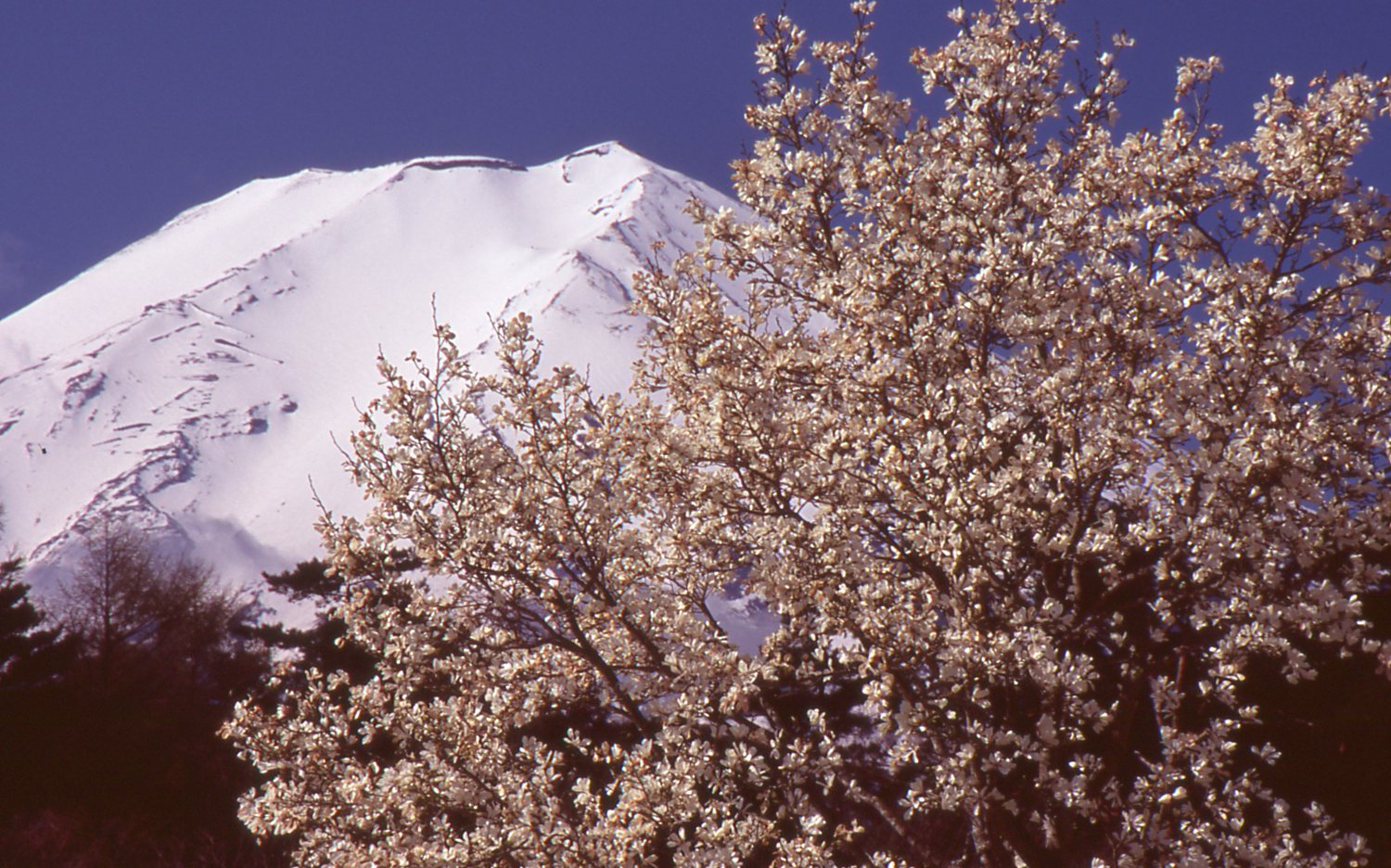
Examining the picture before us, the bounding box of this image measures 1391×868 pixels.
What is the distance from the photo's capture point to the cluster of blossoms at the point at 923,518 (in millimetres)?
6293

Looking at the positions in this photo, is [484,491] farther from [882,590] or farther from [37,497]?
[37,497]

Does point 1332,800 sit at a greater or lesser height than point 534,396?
greater

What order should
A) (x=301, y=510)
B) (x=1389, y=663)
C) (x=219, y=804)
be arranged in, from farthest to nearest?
(x=301, y=510) < (x=219, y=804) < (x=1389, y=663)

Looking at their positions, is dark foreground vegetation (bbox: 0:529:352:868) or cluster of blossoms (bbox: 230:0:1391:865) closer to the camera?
cluster of blossoms (bbox: 230:0:1391:865)

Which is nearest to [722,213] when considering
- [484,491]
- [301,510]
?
[484,491]

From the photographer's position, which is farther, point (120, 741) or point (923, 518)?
point (120, 741)

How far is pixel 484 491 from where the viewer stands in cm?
705

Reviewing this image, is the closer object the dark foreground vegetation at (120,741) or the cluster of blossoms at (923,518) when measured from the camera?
the cluster of blossoms at (923,518)

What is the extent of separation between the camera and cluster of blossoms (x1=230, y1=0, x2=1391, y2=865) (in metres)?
6.29

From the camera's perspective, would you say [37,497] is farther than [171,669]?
Yes

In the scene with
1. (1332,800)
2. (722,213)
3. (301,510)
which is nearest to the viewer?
(722,213)

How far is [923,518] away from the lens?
6.88 meters

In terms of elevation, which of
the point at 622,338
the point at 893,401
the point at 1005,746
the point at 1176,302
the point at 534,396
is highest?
the point at 622,338

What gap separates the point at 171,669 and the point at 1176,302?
→ 3550 cm
